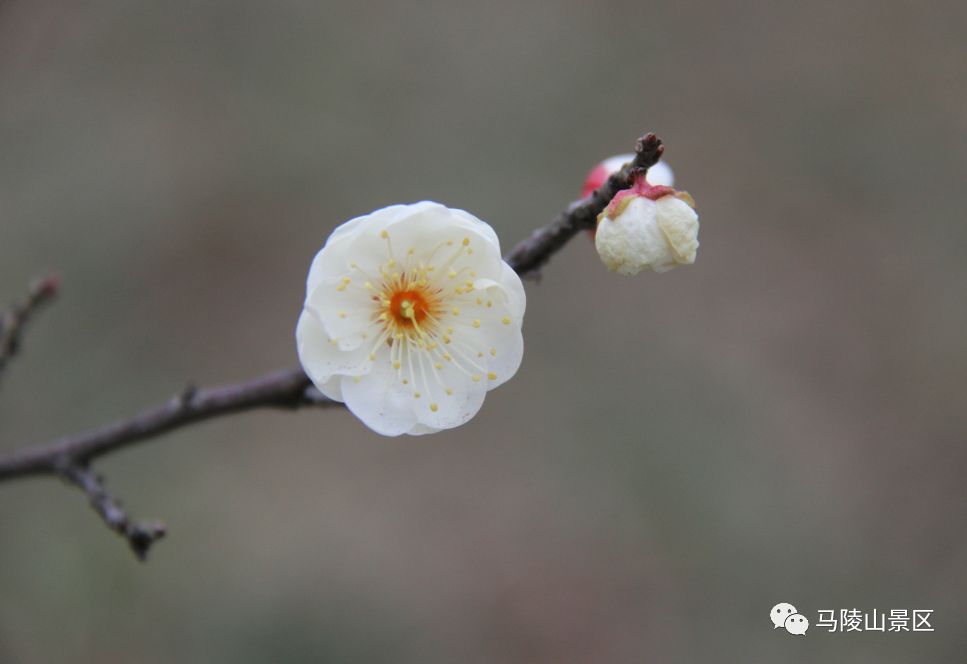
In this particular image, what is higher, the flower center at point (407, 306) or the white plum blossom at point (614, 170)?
the white plum blossom at point (614, 170)

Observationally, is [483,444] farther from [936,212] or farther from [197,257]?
[936,212]

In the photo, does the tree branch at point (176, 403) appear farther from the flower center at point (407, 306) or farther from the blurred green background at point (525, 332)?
the blurred green background at point (525, 332)

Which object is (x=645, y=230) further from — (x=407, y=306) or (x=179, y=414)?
(x=179, y=414)

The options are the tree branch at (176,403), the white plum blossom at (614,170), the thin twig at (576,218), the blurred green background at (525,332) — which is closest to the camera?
the thin twig at (576,218)

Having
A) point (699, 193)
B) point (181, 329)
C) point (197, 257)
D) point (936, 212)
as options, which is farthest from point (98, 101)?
point (936, 212)

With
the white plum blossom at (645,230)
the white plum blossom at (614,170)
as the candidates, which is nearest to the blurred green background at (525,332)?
the white plum blossom at (614,170)

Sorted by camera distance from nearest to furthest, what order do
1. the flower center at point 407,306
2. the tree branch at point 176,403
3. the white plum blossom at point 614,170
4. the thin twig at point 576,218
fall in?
1. the thin twig at point 576,218
2. the tree branch at point 176,403
3. the white plum blossom at point 614,170
4. the flower center at point 407,306

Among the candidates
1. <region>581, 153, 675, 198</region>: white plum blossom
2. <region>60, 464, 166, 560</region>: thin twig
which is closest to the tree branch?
<region>60, 464, 166, 560</region>: thin twig

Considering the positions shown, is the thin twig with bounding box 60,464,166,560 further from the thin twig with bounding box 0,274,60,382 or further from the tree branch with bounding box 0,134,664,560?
the thin twig with bounding box 0,274,60,382
